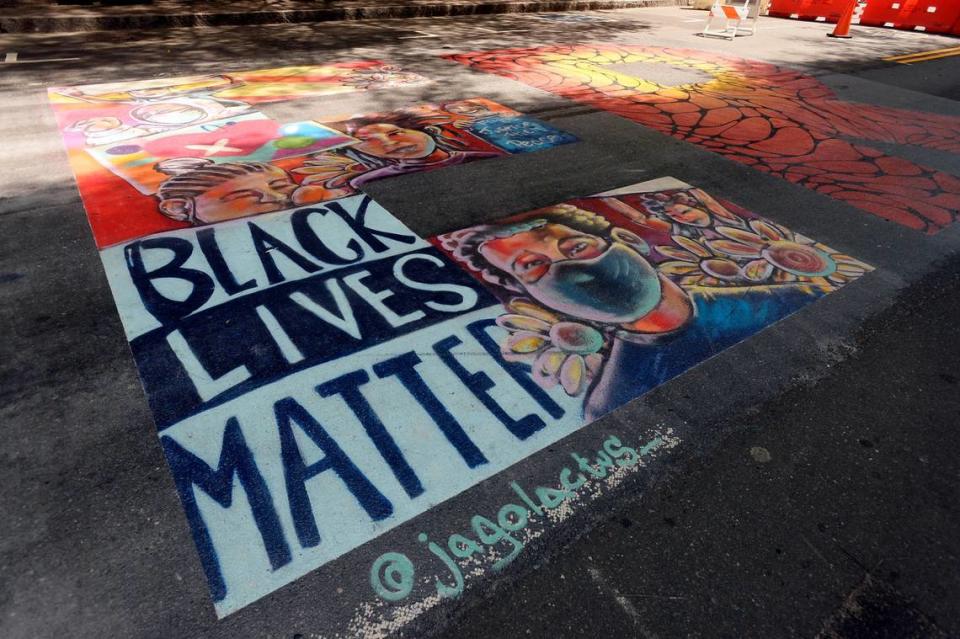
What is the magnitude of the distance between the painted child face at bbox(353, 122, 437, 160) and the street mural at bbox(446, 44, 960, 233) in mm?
3295

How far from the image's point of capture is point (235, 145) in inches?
252

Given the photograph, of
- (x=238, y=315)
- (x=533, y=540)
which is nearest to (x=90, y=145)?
(x=238, y=315)

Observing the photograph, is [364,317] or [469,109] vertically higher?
[469,109]

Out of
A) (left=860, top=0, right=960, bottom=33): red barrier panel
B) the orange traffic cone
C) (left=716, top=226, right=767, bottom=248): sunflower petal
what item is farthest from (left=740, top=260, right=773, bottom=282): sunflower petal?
(left=860, top=0, right=960, bottom=33): red barrier panel

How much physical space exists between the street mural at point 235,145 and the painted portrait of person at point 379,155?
1 cm

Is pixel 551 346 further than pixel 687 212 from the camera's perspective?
No

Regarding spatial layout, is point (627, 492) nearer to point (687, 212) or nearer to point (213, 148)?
point (687, 212)

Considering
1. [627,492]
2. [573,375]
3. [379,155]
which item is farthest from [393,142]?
[627,492]

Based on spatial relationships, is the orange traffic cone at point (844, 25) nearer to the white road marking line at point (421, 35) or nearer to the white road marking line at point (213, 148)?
the white road marking line at point (421, 35)

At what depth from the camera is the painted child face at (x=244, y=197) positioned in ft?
16.5

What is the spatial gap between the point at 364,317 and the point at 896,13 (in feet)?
71.7

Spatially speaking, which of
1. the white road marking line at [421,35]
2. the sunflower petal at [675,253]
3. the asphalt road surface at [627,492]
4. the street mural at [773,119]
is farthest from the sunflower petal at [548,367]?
the white road marking line at [421,35]

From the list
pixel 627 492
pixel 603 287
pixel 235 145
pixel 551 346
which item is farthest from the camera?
pixel 235 145

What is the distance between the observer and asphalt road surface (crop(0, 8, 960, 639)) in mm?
2264
